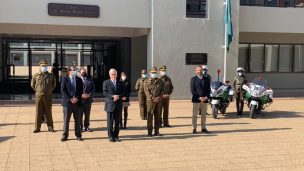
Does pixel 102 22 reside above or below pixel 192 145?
above

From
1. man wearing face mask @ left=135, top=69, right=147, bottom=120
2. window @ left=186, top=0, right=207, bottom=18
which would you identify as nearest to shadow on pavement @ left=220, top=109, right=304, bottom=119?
man wearing face mask @ left=135, top=69, right=147, bottom=120

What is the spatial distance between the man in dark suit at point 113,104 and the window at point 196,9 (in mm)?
9822

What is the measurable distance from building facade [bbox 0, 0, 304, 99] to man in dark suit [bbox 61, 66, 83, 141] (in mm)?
7920

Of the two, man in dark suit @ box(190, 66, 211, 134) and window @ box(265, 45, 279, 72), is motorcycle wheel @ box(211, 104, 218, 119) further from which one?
window @ box(265, 45, 279, 72)

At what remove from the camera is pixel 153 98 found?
9820 mm

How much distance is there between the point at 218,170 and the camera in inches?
268

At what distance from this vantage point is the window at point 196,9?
18.4 meters

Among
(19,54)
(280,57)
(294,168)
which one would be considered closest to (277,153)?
(294,168)

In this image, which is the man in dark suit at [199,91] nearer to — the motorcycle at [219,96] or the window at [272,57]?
the motorcycle at [219,96]

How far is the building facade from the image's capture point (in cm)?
1675

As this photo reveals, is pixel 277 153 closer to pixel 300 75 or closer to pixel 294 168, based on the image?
pixel 294 168

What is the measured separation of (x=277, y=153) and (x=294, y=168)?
3.72 ft

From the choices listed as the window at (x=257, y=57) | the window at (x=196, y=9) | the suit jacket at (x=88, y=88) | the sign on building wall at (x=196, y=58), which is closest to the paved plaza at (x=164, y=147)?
the suit jacket at (x=88, y=88)

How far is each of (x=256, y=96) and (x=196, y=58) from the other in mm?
5589
